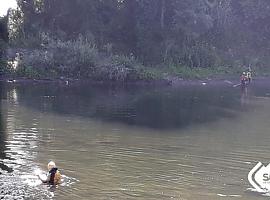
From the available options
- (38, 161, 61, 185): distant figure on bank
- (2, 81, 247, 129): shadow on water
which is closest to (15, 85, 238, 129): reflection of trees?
(2, 81, 247, 129): shadow on water

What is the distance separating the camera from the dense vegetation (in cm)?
5723

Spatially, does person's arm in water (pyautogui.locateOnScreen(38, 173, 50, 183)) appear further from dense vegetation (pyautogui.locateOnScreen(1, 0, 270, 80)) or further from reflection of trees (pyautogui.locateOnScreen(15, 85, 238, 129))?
dense vegetation (pyautogui.locateOnScreen(1, 0, 270, 80))

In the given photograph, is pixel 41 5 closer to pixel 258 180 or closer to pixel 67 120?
pixel 67 120

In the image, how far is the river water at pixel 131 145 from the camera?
57.9 ft

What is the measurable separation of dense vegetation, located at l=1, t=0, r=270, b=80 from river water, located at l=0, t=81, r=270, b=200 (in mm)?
13306

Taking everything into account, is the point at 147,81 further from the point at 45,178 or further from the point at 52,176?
the point at 52,176

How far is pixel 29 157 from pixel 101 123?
9.06 m

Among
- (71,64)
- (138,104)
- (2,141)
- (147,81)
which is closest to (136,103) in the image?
(138,104)

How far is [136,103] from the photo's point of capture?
40469mm

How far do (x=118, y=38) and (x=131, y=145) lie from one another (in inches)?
1817

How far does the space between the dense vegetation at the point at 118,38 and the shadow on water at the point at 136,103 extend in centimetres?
470

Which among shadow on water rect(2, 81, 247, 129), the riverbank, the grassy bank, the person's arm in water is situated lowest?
the person's arm in water

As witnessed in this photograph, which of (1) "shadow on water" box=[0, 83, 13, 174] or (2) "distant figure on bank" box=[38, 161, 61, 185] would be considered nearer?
(2) "distant figure on bank" box=[38, 161, 61, 185]

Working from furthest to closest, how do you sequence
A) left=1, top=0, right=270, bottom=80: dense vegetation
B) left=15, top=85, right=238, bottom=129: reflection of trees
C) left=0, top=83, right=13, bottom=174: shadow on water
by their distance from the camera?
left=1, top=0, right=270, bottom=80: dense vegetation → left=15, top=85, right=238, bottom=129: reflection of trees → left=0, top=83, right=13, bottom=174: shadow on water
